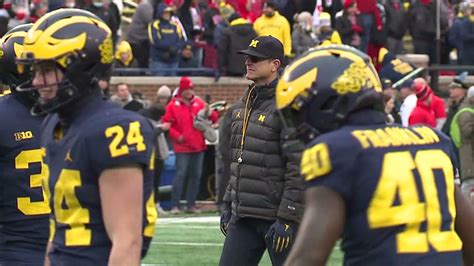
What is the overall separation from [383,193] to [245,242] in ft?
11.9

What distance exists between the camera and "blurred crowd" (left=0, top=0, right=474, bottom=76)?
19.8m

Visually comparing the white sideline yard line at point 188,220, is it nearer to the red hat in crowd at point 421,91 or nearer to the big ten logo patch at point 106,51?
the red hat in crowd at point 421,91

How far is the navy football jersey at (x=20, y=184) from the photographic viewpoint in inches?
259

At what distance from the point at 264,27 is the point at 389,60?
189 cm

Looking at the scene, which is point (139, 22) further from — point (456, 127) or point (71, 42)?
point (71, 42)

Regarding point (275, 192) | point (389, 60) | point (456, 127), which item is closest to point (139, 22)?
point (389, 60)

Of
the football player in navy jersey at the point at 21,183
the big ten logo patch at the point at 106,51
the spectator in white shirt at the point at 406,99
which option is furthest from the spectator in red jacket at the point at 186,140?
the big ten logo patch at the point at 106,51

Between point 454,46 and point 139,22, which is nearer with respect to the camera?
point 139,22

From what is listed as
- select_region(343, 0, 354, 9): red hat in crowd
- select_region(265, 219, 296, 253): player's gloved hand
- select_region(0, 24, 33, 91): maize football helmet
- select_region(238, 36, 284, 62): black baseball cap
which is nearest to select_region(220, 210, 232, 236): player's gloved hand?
select_region(265, 219, 296, 253): player's gloved hand

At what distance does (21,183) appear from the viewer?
6.64 meters

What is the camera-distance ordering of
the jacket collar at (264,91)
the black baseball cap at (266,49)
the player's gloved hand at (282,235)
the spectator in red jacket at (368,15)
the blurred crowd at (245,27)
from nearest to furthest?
the player's gloved hand at (282,235)
the jacket collar at (264,91)
the black baseball cap at (266,49)
the blurred crowd at (245,27)
the spectator in red jacket at (368,15)

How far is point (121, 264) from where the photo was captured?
4723 mm

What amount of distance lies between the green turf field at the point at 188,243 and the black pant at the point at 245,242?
390cm

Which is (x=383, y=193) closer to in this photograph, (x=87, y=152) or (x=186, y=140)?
(x=87, y=152)
